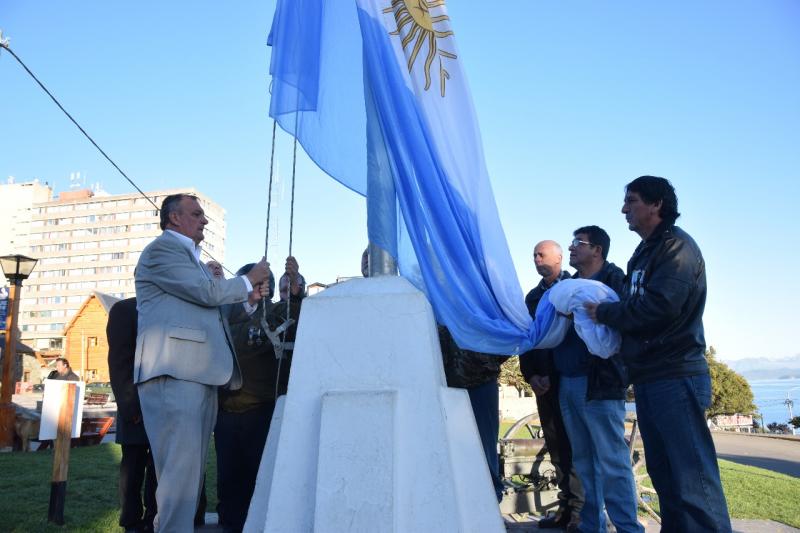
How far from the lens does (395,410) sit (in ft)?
7.07

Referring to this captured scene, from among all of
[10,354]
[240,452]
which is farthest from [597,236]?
[10,354]

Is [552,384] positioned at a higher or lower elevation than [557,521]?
higher

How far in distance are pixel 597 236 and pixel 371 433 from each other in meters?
2.49

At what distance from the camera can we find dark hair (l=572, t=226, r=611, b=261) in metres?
3.91

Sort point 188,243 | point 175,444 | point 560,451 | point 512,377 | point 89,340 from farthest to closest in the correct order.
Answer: point 89,340 < point 512,377 < point 560,451 < point 188,243 < point 175,444

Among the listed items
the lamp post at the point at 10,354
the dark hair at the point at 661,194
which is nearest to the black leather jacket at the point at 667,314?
the dark hair at the point at 661,194

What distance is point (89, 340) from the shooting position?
61.2 meters

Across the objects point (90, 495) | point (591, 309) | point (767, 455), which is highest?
point (591, 309)

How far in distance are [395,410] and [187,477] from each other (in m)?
1.28

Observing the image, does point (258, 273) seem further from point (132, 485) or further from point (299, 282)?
point (132, 485)

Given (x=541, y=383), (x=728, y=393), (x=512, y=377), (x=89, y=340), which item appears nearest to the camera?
(x=541, y=383)

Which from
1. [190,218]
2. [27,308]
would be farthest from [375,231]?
[27,308]

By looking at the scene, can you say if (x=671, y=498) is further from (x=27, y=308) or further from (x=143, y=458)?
(x=27, y=308)

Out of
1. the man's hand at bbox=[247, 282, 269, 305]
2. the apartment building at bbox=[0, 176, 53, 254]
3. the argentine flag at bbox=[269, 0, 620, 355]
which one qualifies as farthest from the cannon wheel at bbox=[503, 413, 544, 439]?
the apartment building at bbox=[0, 176, 53, 254]
